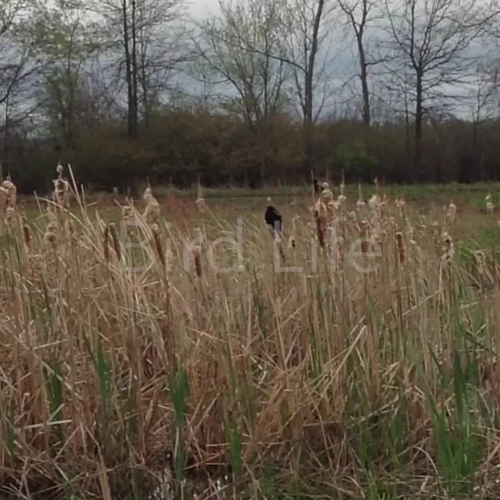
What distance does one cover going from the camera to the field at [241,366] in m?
1.50

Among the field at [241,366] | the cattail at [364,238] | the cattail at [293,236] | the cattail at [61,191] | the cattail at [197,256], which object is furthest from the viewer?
the cattail at [293,236]

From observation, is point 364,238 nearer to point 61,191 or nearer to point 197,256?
point 197,256

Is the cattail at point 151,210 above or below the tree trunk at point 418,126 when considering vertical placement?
below

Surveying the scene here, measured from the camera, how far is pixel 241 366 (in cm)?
164

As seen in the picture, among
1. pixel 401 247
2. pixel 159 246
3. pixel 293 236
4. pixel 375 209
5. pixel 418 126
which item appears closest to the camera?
pixel 159 246

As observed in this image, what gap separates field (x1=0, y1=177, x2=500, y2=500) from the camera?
1.50 meters

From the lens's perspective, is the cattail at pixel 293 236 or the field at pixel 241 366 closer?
the field at pixel 241 366

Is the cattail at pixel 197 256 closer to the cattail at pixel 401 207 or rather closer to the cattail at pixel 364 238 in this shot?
the cattail at pixel 364 238

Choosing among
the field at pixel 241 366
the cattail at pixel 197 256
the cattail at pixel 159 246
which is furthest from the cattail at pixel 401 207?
the cattail at pixel 159 246

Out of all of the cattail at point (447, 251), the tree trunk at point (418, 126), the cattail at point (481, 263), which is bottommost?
the cattail at point (481, 263)

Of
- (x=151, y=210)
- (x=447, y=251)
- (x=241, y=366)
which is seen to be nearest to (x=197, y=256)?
(x=151, y=210)

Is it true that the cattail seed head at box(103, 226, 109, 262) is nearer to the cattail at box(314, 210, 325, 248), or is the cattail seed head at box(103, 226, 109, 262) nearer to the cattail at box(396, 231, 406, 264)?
the cattail at box(314, 210, 325, 248)

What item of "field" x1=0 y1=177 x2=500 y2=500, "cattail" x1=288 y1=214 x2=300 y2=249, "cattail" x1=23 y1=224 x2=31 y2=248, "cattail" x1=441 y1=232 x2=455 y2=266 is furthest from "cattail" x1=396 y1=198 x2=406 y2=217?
"cattail" x1=23 y1=224 x2=31 y2=248

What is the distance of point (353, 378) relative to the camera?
64.9 inches
